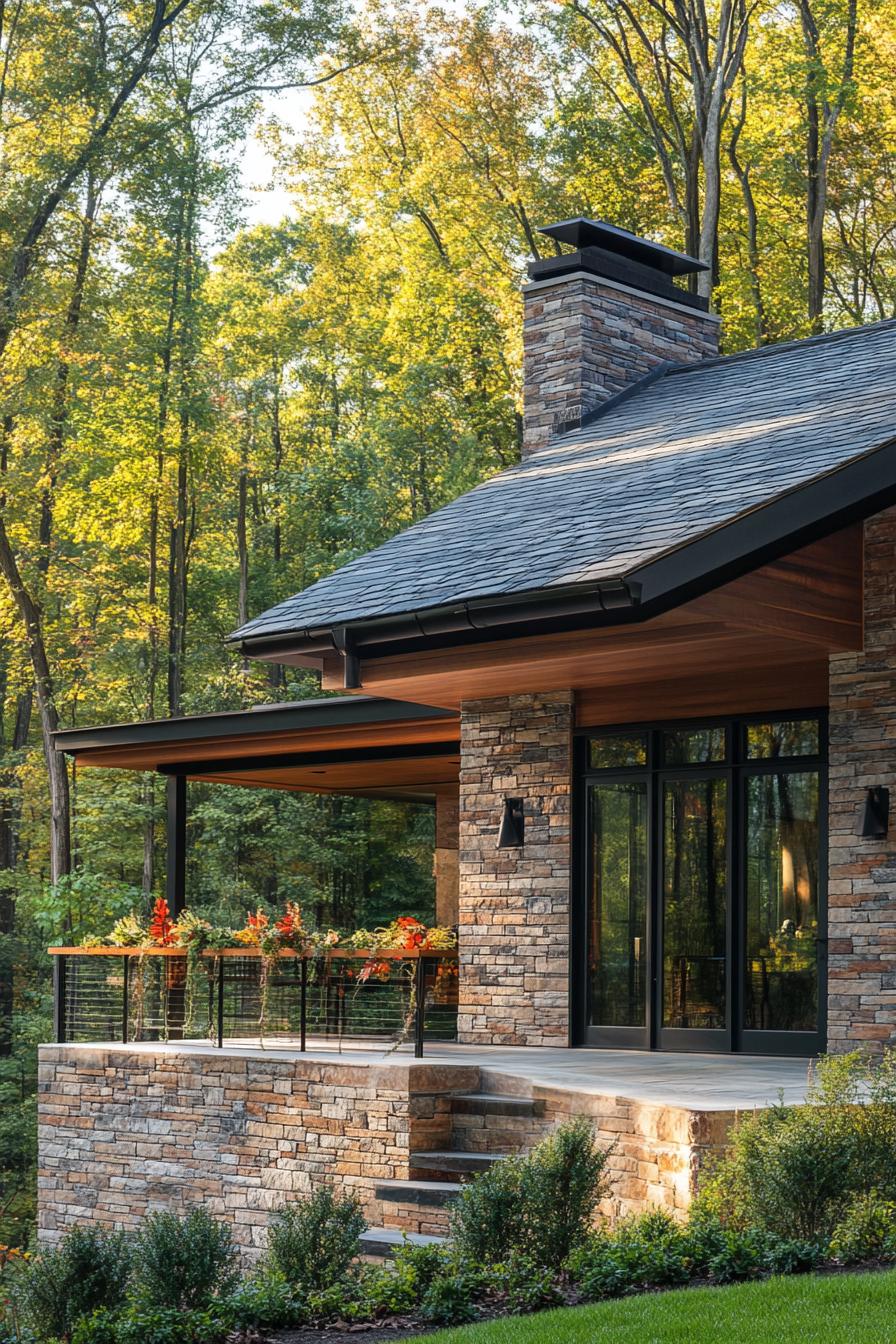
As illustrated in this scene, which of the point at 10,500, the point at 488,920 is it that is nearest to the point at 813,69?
the point at 10,500

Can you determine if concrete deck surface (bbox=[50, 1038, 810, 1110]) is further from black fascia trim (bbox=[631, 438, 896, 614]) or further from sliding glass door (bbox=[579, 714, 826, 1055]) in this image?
black fascia trim (bbox=[631, 438, 896, 614])

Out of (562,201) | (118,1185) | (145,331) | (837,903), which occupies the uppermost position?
(562,201)

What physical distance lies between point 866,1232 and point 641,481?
224 inches

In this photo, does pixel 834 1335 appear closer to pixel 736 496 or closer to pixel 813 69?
pixel 736 496

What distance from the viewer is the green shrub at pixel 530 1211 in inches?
258

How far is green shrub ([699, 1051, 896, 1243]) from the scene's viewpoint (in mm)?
6406

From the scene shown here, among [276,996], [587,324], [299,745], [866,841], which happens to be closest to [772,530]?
[866,841]

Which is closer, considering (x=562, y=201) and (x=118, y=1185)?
(x=118, y=1185)

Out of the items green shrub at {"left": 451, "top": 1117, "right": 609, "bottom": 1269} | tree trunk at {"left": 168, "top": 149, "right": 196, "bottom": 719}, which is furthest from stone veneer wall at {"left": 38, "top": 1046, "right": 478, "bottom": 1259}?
tree trunk at {"left": 168, "top": 149, "right": 196, "bottom": 719}

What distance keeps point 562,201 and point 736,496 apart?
19056mm

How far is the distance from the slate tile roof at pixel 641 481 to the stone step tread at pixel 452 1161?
10.2ft

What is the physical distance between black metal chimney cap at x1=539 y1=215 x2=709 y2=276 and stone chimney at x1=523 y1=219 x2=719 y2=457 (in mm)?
12

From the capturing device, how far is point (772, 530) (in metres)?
8.83

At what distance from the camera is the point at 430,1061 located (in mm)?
9711
